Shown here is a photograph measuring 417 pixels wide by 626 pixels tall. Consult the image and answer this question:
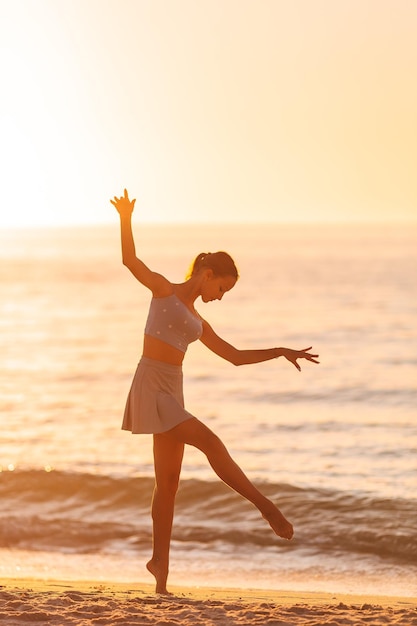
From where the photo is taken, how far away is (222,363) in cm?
2816

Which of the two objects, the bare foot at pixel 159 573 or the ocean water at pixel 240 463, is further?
the ocean water at pixel 240 463

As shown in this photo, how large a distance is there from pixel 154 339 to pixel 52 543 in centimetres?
476

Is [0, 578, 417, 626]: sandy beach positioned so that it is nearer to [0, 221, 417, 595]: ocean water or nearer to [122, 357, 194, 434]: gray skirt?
[122, 357, 194, 434]: gray skirt

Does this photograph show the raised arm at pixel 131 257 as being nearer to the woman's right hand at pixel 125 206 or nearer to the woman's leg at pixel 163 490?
the woman's right hand at pixel 125 206

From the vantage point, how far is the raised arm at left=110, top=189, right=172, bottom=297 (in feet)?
22.2

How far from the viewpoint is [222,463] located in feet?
23.2

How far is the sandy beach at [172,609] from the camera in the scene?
6.73 metres

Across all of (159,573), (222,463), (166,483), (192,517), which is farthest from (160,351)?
(192,517)

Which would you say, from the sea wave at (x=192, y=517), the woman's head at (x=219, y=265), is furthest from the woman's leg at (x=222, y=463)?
the sea wave at (x=192, y=517)

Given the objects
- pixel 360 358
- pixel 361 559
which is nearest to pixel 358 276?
pixel 360 358

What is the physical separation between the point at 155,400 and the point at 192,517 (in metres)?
5.65

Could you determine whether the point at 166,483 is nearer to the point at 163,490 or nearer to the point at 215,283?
the point at 163,490

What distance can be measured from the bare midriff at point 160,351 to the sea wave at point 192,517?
14.2 feet

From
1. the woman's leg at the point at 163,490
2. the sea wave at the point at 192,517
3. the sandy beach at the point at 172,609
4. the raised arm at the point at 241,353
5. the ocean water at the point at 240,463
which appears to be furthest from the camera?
the sea wave at the point at 192,517
